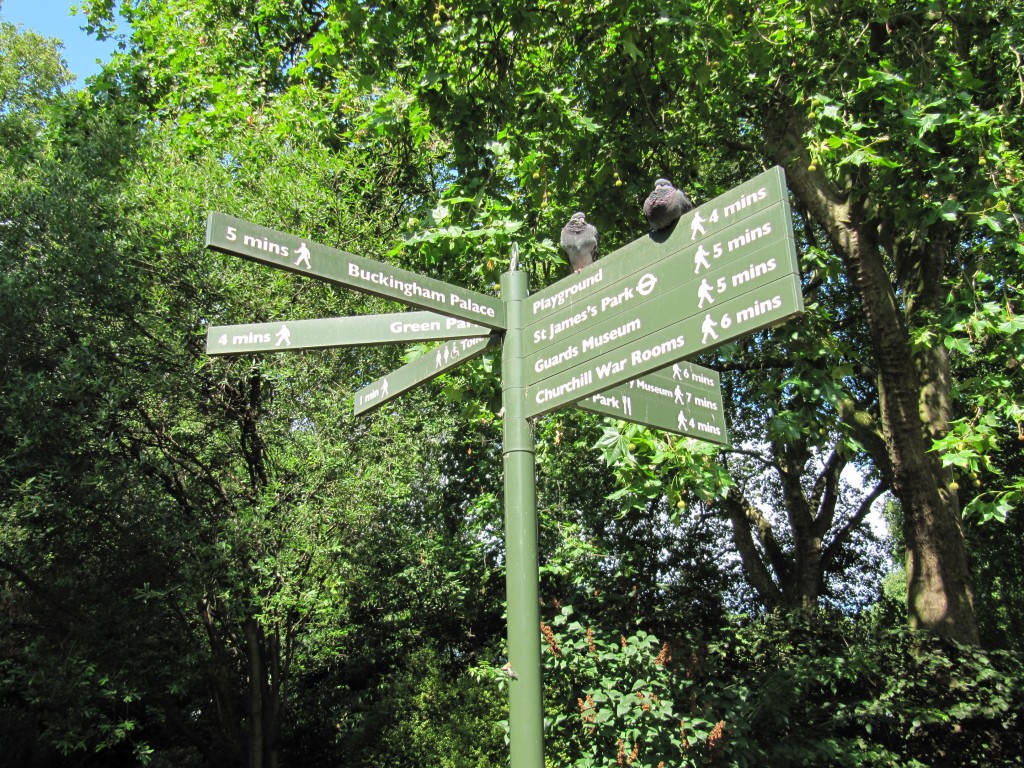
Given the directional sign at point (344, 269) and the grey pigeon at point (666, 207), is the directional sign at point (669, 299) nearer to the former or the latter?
the grey pigeon at point (666, 207)

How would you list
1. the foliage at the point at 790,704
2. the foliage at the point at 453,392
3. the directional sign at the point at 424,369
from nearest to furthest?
the directional sign at the point at 424,369
the foliage at the point at 790,704
the foliage at the point at 453,392

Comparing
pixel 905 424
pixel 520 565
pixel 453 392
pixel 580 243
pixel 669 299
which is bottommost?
pixel 520 565

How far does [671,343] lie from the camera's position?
2.61 metres

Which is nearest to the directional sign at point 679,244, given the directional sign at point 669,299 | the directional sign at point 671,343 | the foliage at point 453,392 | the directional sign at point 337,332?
the directional sign at point 669,299

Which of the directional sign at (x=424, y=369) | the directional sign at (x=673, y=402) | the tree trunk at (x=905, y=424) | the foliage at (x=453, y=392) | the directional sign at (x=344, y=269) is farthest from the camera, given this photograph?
the tree trunk at (x=905, y=424)

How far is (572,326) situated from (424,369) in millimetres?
790

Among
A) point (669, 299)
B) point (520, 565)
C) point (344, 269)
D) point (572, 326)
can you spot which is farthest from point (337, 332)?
point (669, 299)

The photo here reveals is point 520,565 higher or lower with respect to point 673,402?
lower

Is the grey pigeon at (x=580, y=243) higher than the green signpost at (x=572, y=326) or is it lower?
higher

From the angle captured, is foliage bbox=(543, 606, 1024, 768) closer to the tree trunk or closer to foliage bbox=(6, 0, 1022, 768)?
foliage bbox=(6, 0, 1022, 768)

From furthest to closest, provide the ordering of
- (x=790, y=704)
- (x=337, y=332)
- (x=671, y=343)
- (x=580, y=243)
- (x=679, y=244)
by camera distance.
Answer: (x=790, y=704) → (x=337, y=332) → (x=580, y=243) → (x=679, y=244) → (x=671, y=343)

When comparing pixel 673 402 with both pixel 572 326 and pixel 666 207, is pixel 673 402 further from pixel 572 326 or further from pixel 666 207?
pixel 666 207

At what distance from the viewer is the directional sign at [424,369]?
10.7 feet

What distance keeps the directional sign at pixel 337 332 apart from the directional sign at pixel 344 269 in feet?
0.48
